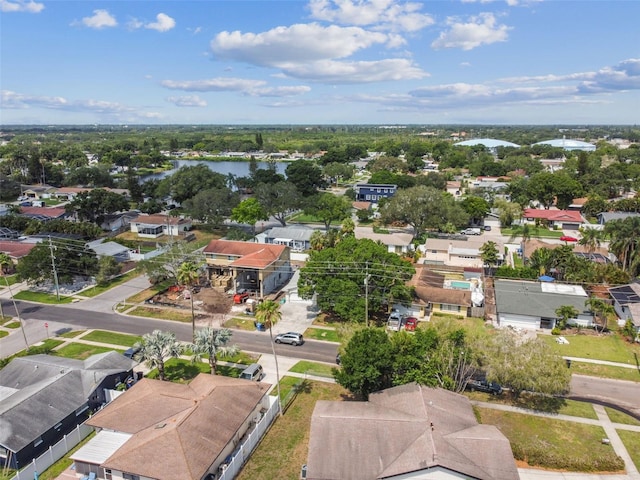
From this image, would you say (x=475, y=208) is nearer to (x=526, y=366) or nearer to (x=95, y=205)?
(x=526, y=366)

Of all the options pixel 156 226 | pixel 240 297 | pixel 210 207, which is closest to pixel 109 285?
pixel 240 297

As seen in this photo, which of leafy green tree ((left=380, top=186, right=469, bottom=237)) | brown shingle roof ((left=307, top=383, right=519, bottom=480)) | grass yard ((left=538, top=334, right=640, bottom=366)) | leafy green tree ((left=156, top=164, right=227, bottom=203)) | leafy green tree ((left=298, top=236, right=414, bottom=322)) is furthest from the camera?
leafy green tree ((left=156, top=164, right=227, bottom=203))

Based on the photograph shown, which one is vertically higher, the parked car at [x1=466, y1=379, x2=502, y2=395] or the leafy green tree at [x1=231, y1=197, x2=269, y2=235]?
the leafy green tree at [x1=231, y1=197, x2=269, y2=235]

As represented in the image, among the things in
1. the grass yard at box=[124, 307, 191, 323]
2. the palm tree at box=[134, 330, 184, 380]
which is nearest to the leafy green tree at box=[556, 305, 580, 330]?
the palm tree at box=[134, 330, 184, 380]

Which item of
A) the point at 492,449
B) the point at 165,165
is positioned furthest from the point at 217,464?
the point at 165,165

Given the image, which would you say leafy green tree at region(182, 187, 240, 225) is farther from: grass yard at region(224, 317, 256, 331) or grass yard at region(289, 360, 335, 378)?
grass yard at region(289, 360, 335, 378)

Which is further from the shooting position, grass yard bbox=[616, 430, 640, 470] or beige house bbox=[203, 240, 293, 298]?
beige house bbox=[203, 240, 293, 298]

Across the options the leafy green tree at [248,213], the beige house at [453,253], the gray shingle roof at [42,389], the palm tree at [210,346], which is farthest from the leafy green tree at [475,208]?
the gray shingle roof at [42,389]

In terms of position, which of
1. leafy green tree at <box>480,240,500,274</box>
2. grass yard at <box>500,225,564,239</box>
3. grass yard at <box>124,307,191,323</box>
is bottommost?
grass yard at <box>124,307,191,323</box>
